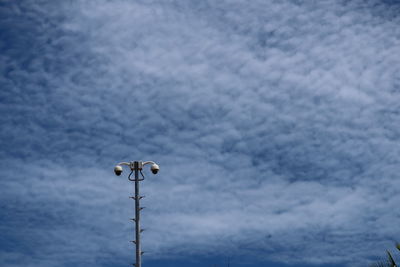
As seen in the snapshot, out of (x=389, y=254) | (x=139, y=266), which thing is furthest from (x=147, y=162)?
(x=389, y=254)

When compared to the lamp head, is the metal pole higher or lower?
lower

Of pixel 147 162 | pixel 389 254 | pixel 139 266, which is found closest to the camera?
pixel 389 254

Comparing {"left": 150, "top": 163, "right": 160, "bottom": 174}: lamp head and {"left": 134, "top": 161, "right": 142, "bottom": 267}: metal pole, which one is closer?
{"left": 134, "top": 161, "right": 142, "bottom": 267}: metal pole

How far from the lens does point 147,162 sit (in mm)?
24516

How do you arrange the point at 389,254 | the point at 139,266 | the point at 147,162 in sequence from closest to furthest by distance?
the point at 389,254 < the point at 139,266 < the point at 147,162

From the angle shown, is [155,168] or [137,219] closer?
[137,219]

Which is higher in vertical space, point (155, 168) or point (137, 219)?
point (155, 168)

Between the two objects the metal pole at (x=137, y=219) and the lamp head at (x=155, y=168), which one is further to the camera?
the lamp head at (x=155, y=168)

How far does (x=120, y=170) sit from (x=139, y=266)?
376cm

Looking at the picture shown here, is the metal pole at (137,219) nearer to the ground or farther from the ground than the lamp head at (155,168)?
nearer to the ground

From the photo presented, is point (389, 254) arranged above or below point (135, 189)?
below

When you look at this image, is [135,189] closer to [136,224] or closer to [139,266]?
[136,224]

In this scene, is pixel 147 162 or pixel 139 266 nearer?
pixel 139 266

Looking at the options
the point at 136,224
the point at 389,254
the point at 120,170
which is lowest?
the point at 389,254
